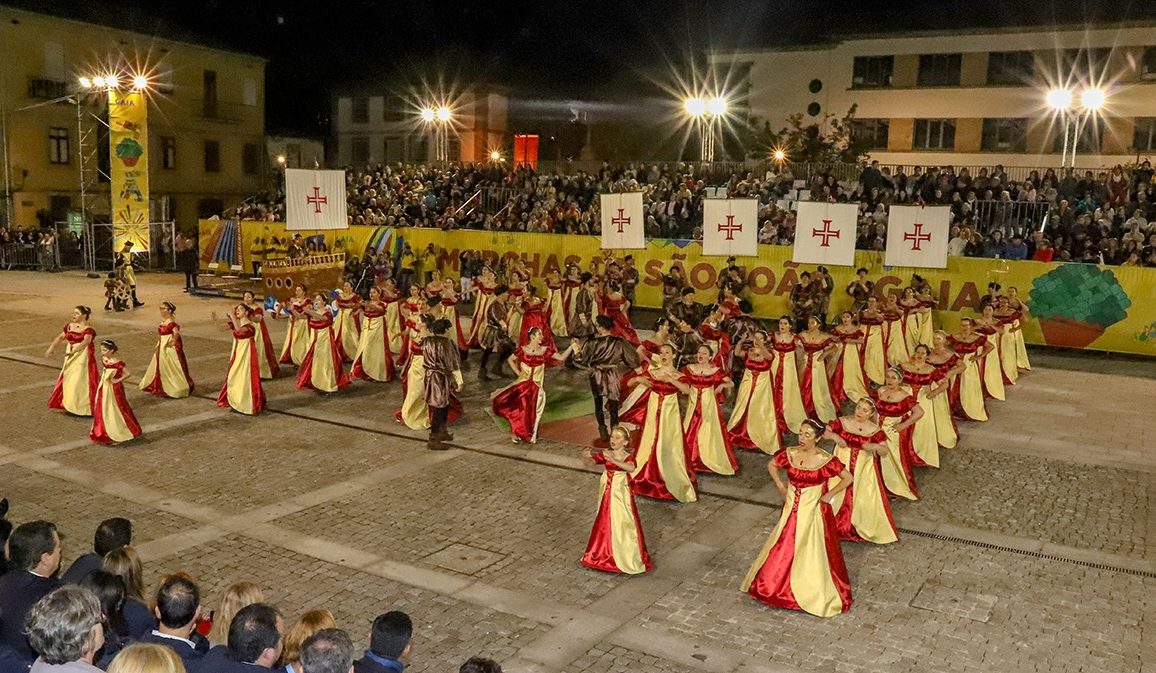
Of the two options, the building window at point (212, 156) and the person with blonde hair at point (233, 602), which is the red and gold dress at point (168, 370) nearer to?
the person with blonde hair at point (233, 602)

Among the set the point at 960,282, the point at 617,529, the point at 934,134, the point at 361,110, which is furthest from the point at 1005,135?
the point at 361,110

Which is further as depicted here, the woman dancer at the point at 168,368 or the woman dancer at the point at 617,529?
the woman dancer at the point at 168,368

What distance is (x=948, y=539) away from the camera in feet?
31.3

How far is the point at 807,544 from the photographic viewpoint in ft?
25.7

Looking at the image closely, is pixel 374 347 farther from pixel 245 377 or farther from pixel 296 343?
pixel 245 377

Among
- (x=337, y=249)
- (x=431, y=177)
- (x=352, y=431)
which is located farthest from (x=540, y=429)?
(x=431, y=177)

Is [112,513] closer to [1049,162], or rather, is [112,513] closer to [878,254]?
[878,254]

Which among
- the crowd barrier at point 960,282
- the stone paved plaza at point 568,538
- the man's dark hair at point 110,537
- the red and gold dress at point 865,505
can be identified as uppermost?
the crowd barrier at point 960,282

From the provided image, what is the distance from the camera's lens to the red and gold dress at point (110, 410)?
39.4 feet

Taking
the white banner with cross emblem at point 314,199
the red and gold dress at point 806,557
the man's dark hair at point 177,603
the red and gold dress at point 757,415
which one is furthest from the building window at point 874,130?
the man's dark hair at point 177,603

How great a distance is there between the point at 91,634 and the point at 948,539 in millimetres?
7984

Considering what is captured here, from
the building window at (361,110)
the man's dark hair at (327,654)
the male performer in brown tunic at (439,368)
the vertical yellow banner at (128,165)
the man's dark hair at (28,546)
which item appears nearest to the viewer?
the man's dark hair at (327,654)

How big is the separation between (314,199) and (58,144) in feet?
97.3

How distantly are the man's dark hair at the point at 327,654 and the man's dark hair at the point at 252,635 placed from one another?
323 millimetres
